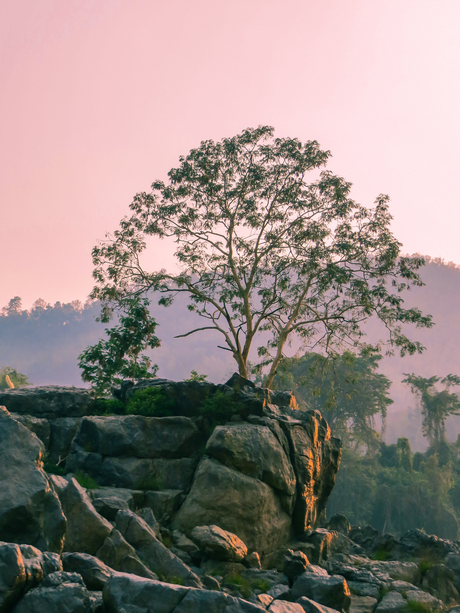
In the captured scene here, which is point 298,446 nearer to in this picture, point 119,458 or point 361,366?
point 119,458

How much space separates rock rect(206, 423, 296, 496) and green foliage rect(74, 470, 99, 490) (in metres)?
3.59

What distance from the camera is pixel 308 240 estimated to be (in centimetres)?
2481

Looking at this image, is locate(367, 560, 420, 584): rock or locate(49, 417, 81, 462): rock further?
locate(49, 417, 81, 462): rock

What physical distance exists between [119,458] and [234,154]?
54.5 feet

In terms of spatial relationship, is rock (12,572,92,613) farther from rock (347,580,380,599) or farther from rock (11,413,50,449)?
rock (11,413,50,449)

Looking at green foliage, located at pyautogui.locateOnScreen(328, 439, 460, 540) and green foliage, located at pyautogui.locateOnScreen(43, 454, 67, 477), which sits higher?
green foliage, located at pyautogui.locateOnScreen(43, 454, 67, 477)

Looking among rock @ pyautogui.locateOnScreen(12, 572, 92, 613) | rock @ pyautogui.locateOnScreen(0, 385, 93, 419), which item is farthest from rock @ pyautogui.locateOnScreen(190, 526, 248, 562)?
rock @ pyautogui.locateOnScreen(0, 385, 93, 419)

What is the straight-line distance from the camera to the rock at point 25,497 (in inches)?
293

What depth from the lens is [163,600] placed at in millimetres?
6480

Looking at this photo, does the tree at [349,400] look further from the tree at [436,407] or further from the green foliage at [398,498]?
the green foliage at [398,498]

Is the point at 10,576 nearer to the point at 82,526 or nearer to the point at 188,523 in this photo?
the point at 82,526

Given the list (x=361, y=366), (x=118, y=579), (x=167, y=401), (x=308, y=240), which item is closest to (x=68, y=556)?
(x=118, y=579)

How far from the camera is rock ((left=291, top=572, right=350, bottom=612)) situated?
9984 mm

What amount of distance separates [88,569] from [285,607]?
3390 mm
